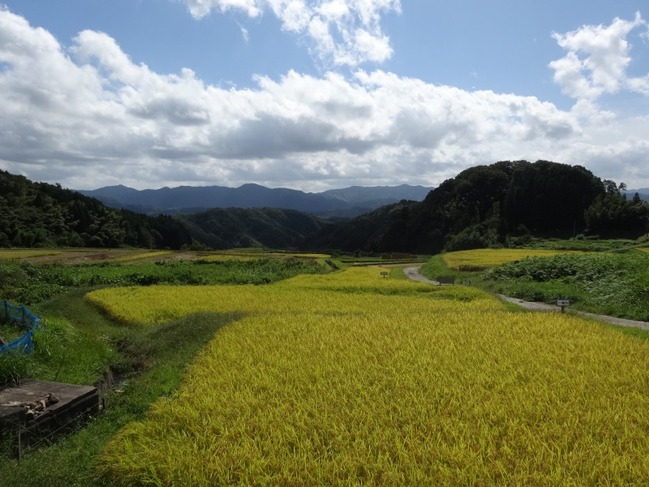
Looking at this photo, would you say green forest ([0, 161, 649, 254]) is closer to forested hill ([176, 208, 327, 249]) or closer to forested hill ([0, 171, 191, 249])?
forested hill ([0, 171, 191, 249])

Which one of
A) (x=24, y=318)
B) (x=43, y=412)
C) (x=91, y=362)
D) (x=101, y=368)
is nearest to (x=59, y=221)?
(x=24, y=318)

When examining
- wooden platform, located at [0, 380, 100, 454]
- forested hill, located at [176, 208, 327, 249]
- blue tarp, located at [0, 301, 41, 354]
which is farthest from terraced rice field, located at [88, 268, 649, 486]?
forested hill, located at [176, 208, 327, 249]

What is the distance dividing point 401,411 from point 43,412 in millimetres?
4858

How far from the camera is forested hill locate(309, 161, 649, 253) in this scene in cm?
6531

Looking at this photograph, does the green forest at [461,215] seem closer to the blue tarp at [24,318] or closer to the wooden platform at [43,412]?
the blue tarp at [24,318]

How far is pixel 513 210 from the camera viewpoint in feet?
254

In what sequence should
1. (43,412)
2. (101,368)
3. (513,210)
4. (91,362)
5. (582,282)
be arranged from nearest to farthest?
(43,412) < (101,368) < (91,362) < (582,282) < (513,210)

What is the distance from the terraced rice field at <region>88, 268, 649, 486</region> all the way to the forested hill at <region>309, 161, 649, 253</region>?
2229 inches

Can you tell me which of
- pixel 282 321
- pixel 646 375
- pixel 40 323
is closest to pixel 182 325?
pixel 282 321

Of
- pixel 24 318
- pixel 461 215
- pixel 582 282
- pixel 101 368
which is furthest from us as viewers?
pixel 461 215

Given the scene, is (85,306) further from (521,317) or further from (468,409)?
(468,409)

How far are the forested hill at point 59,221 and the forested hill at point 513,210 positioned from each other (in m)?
43.6

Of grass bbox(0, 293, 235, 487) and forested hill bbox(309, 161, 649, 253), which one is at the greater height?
forested hill bbox(309, 161, 649, 253)

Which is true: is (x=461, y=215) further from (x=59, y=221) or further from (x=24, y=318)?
(x=24, y=318)
